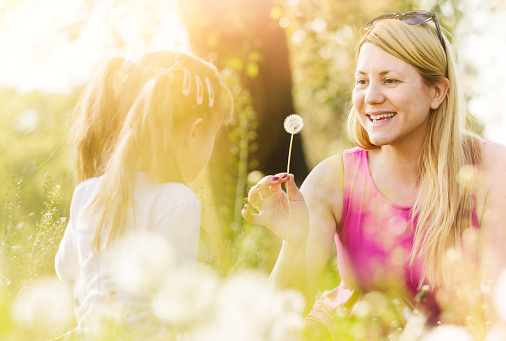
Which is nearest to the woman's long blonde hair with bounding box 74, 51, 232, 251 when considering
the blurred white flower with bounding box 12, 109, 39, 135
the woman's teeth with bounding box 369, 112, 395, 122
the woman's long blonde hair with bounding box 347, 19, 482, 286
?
the woman's teeth with bounding box 369, 112, 395, 122

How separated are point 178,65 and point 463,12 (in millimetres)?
8319

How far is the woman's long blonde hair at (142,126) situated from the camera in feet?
7.50

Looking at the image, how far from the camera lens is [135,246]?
2184mm

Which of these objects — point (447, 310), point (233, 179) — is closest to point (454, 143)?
point (447, 310)

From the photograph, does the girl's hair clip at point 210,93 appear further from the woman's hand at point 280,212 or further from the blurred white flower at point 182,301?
the blurred white flower at point 182,301

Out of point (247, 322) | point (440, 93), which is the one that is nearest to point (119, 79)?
point (247, 322)

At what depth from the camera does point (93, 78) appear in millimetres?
2709

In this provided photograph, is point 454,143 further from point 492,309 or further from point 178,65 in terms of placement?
point 178,65

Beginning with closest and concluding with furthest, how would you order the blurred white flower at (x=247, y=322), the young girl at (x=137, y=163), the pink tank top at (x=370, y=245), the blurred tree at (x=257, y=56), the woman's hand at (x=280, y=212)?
the blurred white flower at (x=247, y=322) → the young girl at (x=137, y=163) → the woman's hand at (x=280, y=212) → the pink tank top at (x=370, y=245) → the blurred tree at (x=257, y=56)

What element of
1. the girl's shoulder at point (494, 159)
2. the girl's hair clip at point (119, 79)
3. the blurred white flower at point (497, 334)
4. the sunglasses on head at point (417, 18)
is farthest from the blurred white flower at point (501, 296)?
the girl's hair clip at point (119, 79)

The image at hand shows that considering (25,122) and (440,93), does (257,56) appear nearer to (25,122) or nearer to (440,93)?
(25,122)

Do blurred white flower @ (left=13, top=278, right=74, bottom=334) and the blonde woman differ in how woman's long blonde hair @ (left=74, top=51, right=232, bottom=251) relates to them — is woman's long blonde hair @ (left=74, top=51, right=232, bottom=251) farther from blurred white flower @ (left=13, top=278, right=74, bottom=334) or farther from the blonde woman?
the blonde woman

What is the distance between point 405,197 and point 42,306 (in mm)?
1755

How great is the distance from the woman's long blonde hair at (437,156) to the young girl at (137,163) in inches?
35.4
